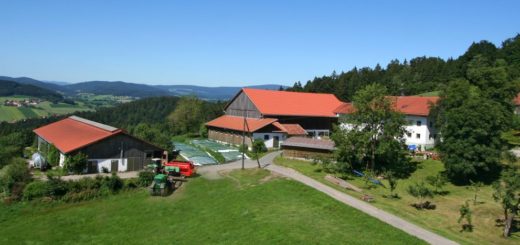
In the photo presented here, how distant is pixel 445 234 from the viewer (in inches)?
946

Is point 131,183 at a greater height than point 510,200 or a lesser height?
lesser

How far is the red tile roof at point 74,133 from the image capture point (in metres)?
43.2

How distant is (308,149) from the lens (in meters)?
51.1

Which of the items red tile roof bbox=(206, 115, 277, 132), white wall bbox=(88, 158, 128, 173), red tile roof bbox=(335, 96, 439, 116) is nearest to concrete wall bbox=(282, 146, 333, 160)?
red tile roof bbox=(206, 115, 277, 132)

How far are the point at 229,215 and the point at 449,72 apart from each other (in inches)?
3803

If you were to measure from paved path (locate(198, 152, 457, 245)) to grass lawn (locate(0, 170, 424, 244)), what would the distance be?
3.29 feet

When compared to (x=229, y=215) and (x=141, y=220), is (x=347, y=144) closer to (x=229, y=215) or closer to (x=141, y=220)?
(x=229, y=215)

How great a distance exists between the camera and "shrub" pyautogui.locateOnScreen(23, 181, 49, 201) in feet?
113

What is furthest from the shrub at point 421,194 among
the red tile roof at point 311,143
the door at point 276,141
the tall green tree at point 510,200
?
the door at point 276,141

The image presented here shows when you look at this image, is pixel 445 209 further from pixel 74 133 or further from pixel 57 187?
pixel 74 133

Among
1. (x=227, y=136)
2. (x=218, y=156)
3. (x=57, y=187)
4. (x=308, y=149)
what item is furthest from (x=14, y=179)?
(x=227, y=136)

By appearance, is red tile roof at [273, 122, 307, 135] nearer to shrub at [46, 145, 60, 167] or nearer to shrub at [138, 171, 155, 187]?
shrub at [138, 171, 155, 187]

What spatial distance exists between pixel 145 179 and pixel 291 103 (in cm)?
4054

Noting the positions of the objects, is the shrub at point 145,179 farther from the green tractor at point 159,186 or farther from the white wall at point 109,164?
the white wall at point 109,164
